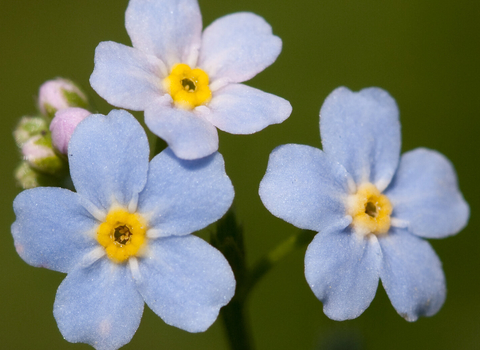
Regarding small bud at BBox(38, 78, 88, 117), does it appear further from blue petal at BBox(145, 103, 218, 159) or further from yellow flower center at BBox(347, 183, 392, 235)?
yellow flower center at BBox(347, 183, 392, 235)

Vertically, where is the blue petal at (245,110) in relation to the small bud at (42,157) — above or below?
above

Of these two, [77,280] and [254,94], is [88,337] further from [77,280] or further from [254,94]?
[254,94]

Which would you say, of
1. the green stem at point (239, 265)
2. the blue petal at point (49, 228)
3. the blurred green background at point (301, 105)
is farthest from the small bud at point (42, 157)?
the blurred green background at point (301, 105)

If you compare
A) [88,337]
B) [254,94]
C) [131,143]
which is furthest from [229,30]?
[88,337]

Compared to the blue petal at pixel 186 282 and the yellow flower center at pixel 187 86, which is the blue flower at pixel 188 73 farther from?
the blue petal at pixel 186 282

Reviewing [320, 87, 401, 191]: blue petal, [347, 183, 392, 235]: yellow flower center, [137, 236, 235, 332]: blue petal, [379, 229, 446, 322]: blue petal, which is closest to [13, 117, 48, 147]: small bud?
[137, 236, 235, 332]: blue petal

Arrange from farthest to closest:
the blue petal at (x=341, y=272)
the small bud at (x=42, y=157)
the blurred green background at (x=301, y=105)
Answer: the blurred green background at (x=301, y=105), the small bud at (x=42, y=157), the blue petal at (x=341, y=272)
